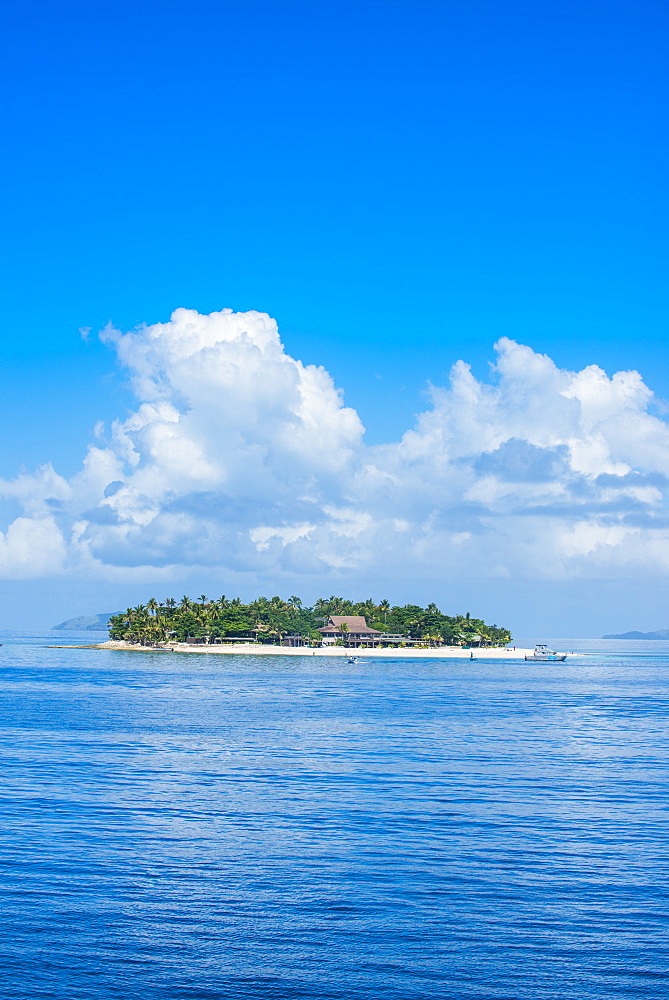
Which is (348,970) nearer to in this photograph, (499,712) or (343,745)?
(343,745)

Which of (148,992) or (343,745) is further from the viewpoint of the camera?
(343,745)

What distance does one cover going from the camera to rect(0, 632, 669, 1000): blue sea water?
65.7 ft

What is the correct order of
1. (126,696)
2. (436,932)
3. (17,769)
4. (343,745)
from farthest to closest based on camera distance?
1. (126,696)
2. (343,745)
3. (17,769)
4. (436,932)

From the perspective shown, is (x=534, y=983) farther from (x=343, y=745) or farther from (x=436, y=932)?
(x=343, y=745)

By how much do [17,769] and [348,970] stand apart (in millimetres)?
30293

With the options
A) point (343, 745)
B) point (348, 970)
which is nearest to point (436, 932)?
point (348, 970)

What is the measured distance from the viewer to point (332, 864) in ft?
92.1

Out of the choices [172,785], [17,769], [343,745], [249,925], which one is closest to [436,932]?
[249,925]

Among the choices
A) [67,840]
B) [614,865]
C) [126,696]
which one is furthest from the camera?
[126,696]

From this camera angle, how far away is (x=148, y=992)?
19016 millimetres

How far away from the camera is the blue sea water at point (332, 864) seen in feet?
65.7

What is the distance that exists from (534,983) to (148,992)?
8.51 meters

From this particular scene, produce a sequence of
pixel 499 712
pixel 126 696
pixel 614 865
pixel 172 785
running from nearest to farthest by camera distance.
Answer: pixel 614 865 < pixel 172 785 < pixel 499 712 < pixel 126 696

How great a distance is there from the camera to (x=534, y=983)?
19578mm
